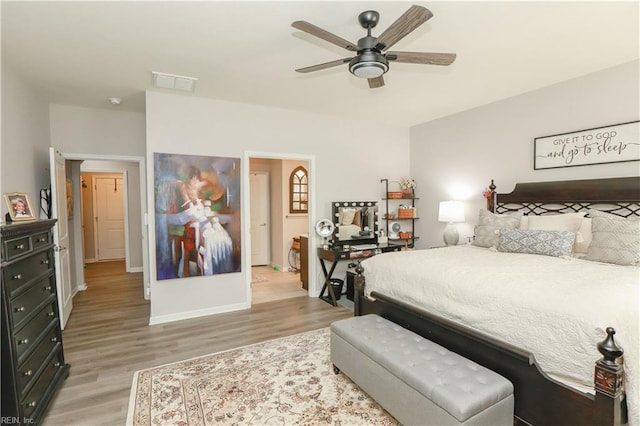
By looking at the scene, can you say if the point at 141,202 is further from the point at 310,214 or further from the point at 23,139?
the point at 310,214

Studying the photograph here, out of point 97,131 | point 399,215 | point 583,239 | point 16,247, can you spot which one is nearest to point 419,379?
point 583,239

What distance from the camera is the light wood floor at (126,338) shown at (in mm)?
2293

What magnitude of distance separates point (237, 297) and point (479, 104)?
13.4 feet

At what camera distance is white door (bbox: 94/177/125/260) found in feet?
25.1

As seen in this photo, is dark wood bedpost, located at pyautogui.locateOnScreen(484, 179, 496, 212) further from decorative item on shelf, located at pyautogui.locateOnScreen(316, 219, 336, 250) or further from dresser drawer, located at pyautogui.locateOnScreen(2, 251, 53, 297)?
dresser drawer, located at pyautogui.locateOnScreen(2, 251, 53, 297)

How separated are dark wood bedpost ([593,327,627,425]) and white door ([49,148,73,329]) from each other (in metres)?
4.36

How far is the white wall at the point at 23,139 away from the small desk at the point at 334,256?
336 cm

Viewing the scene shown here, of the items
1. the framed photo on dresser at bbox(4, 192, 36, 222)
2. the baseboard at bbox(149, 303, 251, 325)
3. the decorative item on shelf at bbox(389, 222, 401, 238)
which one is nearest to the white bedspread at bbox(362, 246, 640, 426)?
the baseboard at bbox(149, 303, 251, 325)

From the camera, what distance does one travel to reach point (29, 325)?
82.8 inches

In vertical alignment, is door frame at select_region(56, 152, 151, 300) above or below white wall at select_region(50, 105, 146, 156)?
below

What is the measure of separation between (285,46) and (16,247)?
7.64 ft

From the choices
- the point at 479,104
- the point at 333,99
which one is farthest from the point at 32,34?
the point at 479,104

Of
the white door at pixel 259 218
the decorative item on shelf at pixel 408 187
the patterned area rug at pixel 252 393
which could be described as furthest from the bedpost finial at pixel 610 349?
the white door at pixel 259 218

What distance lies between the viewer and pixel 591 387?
62.3 inches
